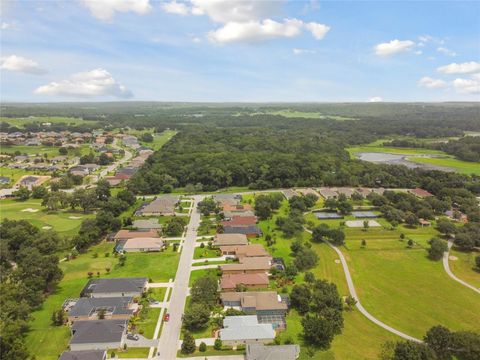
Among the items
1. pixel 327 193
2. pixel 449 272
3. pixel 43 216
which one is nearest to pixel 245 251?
pixel 449 272

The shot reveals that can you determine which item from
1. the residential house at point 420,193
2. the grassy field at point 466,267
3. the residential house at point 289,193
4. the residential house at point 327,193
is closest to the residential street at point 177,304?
the residential house at point 289,193

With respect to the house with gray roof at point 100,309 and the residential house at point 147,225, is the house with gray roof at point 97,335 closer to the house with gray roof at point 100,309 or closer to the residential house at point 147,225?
the house with gray roof at point 100,309

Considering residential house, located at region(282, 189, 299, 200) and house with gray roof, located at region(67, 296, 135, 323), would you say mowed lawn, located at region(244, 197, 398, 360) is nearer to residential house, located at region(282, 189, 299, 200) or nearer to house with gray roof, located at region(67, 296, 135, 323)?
house with gray roof, located at region(67, 296, 135, 323)

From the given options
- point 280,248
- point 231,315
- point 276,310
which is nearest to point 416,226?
point 280,248

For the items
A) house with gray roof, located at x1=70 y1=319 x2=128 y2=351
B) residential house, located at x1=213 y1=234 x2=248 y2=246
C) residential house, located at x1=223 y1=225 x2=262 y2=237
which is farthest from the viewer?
residential house, located at x1=223 y1=225 x2=262 y2=237

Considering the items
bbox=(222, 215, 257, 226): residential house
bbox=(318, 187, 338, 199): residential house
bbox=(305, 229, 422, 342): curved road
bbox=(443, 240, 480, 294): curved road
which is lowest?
bbox=(443, 240, 480, 294): curved road

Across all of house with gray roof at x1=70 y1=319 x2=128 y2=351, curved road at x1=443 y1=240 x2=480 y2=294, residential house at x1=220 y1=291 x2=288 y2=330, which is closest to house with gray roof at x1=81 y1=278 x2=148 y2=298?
house with gray roof at x1=70 y1=319 x2=128 y2=351

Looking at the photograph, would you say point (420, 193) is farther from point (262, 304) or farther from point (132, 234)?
point (132, 234)
